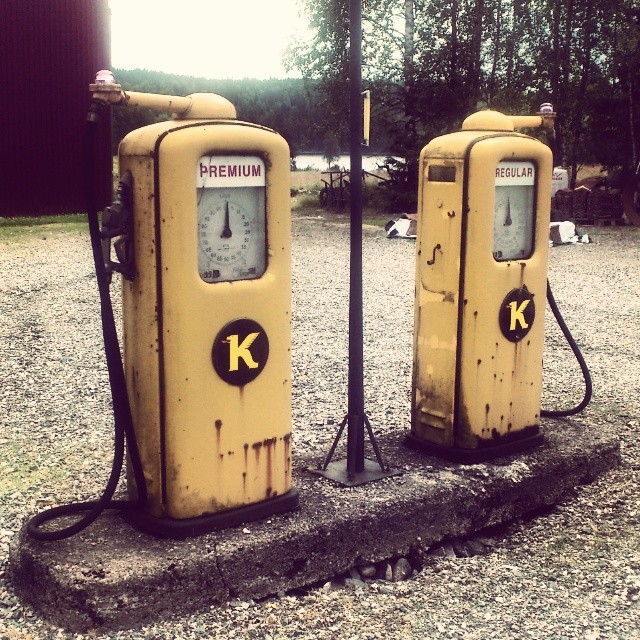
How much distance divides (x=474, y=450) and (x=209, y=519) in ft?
3.92

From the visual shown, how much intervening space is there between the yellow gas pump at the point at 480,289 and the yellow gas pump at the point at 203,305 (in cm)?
80

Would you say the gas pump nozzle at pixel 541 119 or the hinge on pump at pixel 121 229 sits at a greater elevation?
the gas pump nozzle at pixel 541 119

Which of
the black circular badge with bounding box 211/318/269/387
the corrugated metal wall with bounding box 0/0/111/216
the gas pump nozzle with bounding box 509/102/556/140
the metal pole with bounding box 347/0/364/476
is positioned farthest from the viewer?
the corrugated metal wall with bounding box 0/0/111/216

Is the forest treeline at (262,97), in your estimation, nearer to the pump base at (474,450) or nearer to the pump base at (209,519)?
the pump base at (474,450)

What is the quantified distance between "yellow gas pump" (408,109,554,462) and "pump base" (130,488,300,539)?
0.85 m

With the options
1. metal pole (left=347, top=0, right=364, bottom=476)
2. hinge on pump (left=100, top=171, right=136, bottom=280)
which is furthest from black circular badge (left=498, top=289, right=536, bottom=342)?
hinge on pump (left=100, top=171, right=136, bottom=280)

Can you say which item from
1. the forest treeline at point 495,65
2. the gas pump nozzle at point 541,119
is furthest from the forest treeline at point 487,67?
the gas pump nozzle at point 541,119

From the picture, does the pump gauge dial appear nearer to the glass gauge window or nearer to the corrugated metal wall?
the glass gauge window

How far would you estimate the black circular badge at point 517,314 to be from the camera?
11.6 ft

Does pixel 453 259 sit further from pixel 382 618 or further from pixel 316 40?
pixel 316 40

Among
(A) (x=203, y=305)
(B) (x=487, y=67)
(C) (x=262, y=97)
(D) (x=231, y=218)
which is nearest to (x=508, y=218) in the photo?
(D) (x=231, y=218)

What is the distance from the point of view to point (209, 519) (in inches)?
111

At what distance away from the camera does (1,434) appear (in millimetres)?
4363

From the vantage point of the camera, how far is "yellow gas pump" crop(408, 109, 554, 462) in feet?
11.2
